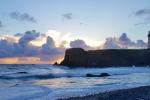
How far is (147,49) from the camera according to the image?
15800 centimetres

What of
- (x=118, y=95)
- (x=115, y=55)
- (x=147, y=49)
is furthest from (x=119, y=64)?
(x=118, y=95)

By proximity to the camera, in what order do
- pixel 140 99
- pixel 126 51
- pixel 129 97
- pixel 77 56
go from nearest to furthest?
pixel 140 99 < pixel 129 97 < pixel 77 56 < pixel 126 51

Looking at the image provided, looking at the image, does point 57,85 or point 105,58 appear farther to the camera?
point 105,58

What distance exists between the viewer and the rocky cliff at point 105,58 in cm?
15212

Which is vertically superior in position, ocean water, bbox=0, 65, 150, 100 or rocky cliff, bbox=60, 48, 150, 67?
rocky cliff, bbox=60, 48, 150, 67

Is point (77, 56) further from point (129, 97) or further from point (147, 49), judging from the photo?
Result: point (129, 97)

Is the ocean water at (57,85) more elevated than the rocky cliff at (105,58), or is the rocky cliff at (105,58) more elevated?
the rocky cliff at (105,58)

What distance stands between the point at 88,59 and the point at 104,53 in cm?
805

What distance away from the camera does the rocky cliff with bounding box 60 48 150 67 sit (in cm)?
15212

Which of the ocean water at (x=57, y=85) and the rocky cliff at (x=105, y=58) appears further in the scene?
the rocky cliff at (x=105, y=58)

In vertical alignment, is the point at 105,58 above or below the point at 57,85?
above

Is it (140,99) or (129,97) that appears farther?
(129,97)

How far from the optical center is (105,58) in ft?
511

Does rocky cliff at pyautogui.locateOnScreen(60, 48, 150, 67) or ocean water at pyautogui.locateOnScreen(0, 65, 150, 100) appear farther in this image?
rocky cliff at pyautogui.locateOnScreen(60, 48, 150, 67)
